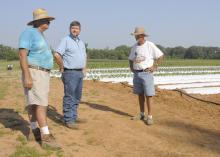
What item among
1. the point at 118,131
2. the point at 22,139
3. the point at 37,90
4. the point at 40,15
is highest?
the point at 40,15

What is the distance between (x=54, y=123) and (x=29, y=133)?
112cm

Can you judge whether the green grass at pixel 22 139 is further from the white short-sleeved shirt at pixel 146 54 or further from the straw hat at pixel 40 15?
the white short-sleeved shirt at pixel 146 54

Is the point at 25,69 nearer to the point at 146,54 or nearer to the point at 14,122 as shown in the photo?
the point at 14,122

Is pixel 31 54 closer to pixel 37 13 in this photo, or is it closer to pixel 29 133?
pixel 37 13

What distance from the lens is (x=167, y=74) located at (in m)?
18.0

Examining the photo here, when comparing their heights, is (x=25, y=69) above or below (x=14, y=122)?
above

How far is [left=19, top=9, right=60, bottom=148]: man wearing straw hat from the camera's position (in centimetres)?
520

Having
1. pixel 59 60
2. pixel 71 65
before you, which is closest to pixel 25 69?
pixel 59 60

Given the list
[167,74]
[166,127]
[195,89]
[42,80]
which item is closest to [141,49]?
[166,127]

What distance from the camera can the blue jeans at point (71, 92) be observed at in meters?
6.61

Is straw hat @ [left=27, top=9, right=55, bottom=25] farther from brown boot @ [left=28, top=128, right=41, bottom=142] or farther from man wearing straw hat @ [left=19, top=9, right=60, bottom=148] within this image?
brown boot @ [left=28, top=128, right=41, bottom=142]

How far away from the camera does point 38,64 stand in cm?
530

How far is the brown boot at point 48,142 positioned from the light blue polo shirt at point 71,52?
1527 millimetres

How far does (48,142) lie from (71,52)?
174 cm
